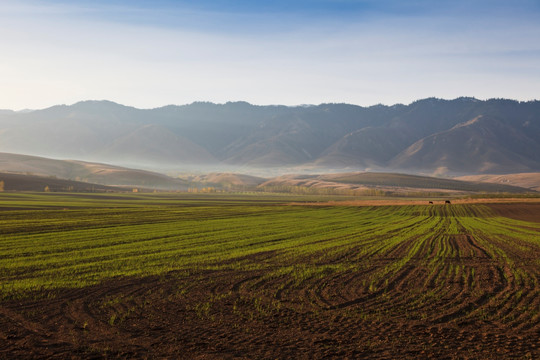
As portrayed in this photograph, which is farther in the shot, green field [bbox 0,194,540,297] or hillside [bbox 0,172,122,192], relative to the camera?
hillside [bbox 0,172,122,192]

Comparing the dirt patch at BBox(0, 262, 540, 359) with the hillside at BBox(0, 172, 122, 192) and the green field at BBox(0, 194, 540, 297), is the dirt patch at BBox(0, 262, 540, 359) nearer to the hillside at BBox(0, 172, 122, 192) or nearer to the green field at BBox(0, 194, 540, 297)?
the green field at BBox(0, 194, 540, 297)

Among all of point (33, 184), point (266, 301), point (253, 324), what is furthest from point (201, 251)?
point (33, 184)

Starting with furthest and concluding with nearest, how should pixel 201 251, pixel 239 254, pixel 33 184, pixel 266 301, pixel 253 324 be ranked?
1. pixel 33 184
2. pixel 201 251
3. pixel 239 254
4. pixel 266 301
5. pixel 253 324

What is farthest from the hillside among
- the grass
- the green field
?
the grass

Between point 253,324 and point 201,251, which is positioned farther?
point 201,251

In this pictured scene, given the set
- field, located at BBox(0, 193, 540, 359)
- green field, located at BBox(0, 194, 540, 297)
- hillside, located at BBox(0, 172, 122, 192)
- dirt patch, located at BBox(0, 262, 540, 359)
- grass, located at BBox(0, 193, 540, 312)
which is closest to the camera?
dirt patch, located at BBox(0, 262, 540, 359)

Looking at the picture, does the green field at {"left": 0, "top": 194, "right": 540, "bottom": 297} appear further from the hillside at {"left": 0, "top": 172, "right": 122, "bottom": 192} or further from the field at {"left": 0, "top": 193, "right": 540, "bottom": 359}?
the hillside at {"left": 0, "top": 172, "right": 122, "bottom": 192}

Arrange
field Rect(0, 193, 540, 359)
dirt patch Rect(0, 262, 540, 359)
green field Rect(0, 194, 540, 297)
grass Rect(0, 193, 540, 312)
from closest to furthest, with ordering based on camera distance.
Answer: dirt patch Rect(0, 262, 540, 359), field Rect(0, 193, 540, 359), grass Rect(0, 193, 540, 312), green field Rect(0, 194, 540, 297)

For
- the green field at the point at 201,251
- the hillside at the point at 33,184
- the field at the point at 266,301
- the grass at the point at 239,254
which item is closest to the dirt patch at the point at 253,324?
the field at the point at 266,301

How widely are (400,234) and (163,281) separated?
2786 centimetres

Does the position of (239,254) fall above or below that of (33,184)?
below

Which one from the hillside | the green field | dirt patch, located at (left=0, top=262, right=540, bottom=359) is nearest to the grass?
the green field

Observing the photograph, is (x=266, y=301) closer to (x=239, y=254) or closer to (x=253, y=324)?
(x=253, y=324)

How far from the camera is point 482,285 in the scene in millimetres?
20766
